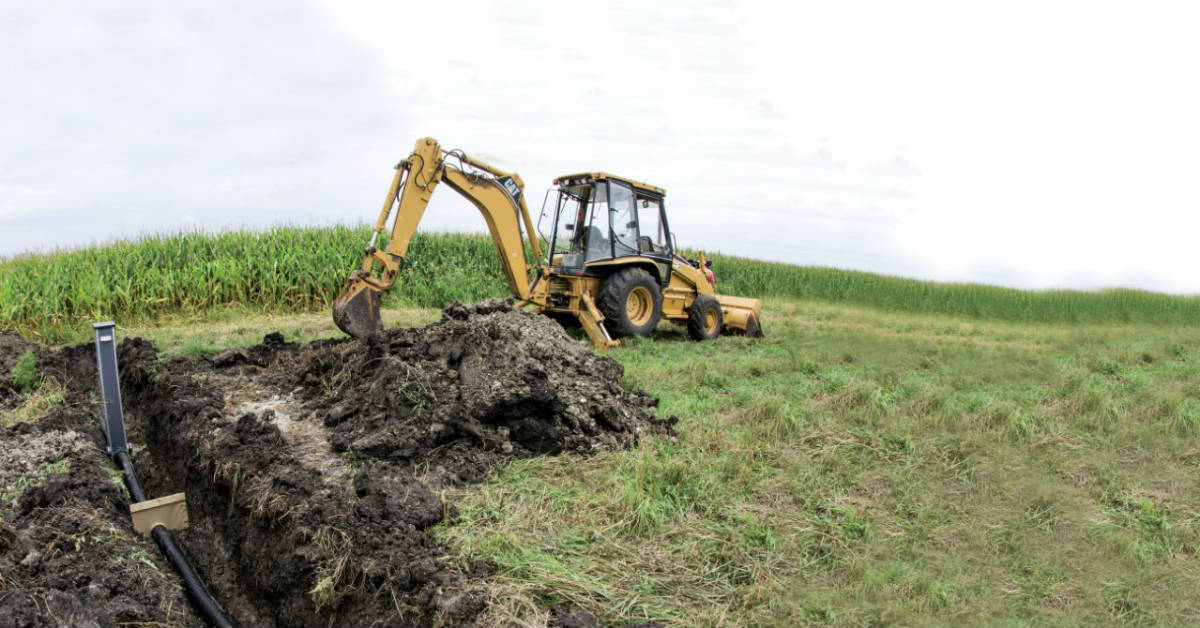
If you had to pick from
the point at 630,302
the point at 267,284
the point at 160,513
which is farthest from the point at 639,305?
the point at 160,513

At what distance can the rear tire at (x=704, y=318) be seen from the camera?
1173 centimetres

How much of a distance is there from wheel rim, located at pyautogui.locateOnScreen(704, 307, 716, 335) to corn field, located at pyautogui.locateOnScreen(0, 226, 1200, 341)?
4590 millimetres

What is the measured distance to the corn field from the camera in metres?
10.4

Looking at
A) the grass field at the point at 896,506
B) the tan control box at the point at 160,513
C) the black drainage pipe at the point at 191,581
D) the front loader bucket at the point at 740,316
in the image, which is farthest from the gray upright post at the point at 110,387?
the front loader bucket at the point at 740,316

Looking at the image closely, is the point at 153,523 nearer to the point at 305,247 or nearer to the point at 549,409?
the point at 549,409

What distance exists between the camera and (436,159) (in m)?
8.84

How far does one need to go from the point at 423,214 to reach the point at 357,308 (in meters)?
1.43

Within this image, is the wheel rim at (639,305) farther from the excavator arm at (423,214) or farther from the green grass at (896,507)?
the green grass at (896,507)

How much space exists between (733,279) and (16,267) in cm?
1719

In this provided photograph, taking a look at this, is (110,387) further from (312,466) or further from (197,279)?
(197,279)

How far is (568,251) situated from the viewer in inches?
420

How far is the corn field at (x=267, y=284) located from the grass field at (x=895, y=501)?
1874 millimetres

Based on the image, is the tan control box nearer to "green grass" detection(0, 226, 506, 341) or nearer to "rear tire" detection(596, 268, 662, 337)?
"rear tire" detection(596, 268, 662, 337)

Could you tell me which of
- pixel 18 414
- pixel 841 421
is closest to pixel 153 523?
pixel 18 414
